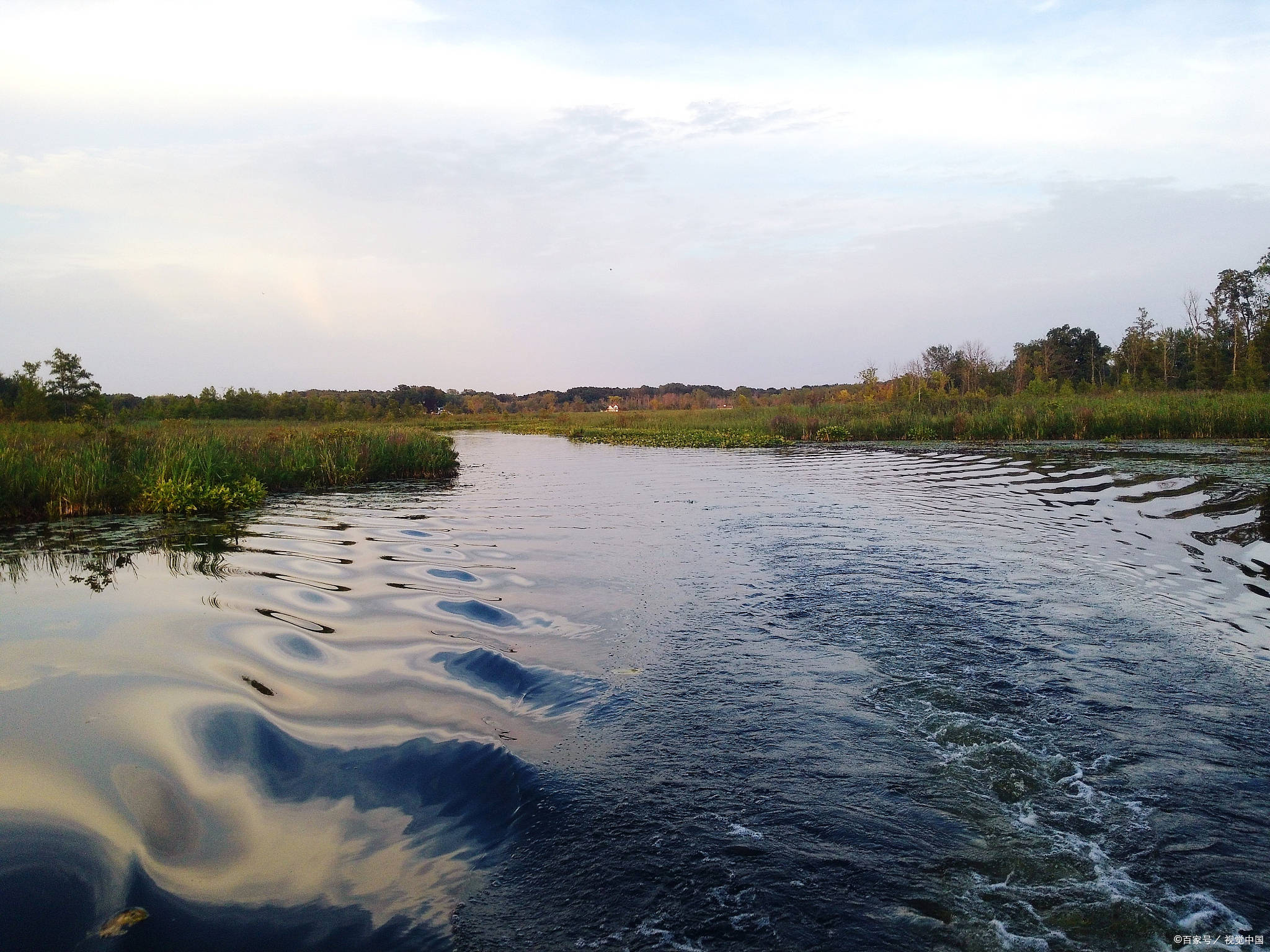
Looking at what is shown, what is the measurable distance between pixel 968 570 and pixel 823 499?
20.6 ft

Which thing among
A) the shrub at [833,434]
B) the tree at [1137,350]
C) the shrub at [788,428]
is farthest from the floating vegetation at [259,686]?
the tree at [1137,350]

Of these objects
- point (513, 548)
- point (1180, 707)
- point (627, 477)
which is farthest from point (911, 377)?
point (1180, 707)

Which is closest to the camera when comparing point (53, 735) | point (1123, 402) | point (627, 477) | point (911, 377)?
point (53, 735)

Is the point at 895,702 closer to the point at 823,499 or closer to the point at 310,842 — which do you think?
the point at 310,842

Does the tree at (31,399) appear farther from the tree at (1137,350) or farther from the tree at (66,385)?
the tree at (1137,350)

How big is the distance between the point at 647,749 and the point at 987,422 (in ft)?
103

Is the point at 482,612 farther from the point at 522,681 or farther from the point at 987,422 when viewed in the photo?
the point at 987,422

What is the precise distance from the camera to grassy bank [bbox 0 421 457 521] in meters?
13.2

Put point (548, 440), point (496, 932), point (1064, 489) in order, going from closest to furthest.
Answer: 1. point (496, 932)
2. point (1064, 489)
3. point (548, 440)

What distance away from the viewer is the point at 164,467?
14.0 m

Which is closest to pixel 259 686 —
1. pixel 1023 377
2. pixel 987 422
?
pixel 987 422

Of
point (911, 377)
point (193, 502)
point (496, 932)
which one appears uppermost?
point (911, 377)

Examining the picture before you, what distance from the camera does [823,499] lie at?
1471 centimetres

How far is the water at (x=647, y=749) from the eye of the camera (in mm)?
3000
